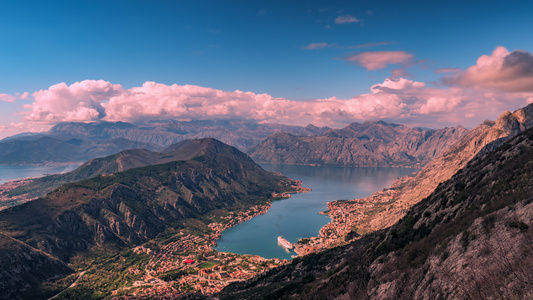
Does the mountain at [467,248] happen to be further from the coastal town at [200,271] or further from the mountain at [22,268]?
the mountain at [22,268]

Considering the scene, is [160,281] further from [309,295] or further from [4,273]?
[309,295]

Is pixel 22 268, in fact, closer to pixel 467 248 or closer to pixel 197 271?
pixel 197 271

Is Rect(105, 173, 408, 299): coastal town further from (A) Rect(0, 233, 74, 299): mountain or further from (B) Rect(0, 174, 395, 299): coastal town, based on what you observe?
(A) Rect(0, 233, 74, 299): mountain

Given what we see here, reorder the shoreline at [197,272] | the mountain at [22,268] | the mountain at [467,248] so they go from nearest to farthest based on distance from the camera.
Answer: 1. the mountain at [467,248]
2. the shoreline at [197,272]
3. the mountain at [22,268]

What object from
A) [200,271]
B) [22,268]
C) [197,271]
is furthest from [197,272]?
[22,268]

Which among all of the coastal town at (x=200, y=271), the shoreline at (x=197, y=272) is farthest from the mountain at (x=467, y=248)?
the coastal town at (x=200, y=271)

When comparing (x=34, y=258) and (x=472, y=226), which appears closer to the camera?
(x=472, y=226)

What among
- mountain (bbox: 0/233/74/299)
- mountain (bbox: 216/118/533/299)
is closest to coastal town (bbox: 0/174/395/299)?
mountain (bbox: 0/233/74/299)

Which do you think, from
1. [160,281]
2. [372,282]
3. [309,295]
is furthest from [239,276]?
[372,282]
